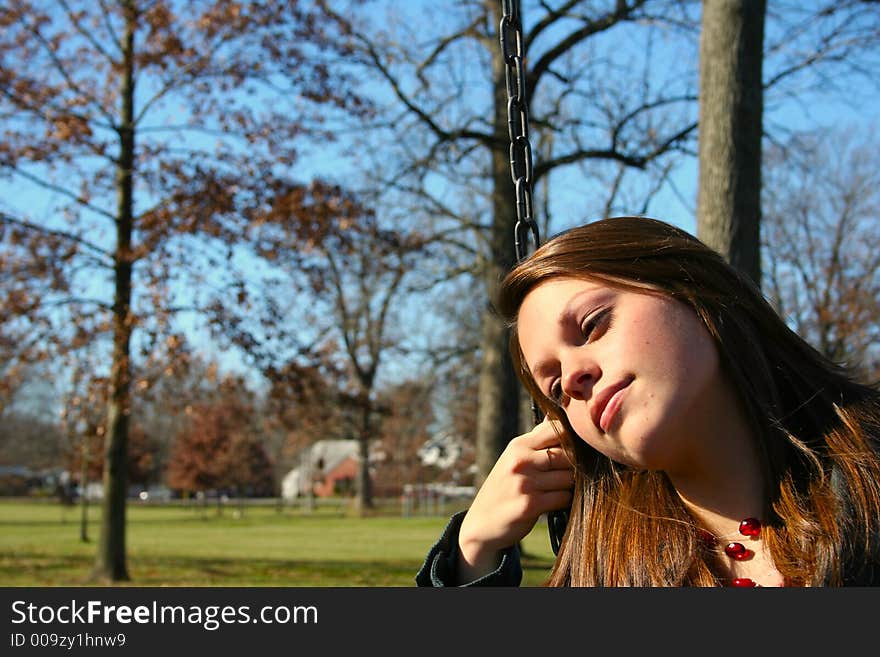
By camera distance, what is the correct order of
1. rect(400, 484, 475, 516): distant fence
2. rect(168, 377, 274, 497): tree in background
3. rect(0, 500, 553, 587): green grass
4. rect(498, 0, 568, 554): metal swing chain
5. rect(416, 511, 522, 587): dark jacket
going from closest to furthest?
rect(416, 511, 522, 587): dark jacket
rect(498, 0, 568, 554): metal swing chain
rect(0, 500, 553, 587): green grass
rect(400, 484, 475, 516): distant fence
rect(168, 377, 274, 497): tree in background

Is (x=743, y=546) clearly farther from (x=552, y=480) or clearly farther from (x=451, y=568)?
(x=451, y=568)

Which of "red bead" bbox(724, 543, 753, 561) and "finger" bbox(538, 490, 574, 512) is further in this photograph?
"finger" bbox(538, 490, 574, 512)

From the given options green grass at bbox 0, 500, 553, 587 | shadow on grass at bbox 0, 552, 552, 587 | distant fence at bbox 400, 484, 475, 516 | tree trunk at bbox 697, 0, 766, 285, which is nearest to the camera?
tree trunk at bbox 697, 0, 766, 285

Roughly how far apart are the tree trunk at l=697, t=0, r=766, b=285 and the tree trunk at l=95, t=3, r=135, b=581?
8.79 m

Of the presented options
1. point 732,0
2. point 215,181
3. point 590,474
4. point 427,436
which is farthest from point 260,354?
point 427,436

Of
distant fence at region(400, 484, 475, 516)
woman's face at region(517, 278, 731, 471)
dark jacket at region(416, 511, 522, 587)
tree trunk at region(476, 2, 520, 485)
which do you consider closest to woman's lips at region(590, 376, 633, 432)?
woman's face at region(517, 278, 731, 471)

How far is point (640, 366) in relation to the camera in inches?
55.7

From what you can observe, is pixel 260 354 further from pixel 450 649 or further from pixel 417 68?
pixel 450 649

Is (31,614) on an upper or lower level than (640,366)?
lower

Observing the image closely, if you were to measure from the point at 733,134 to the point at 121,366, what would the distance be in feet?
30.0

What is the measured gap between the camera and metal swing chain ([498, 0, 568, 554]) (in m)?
2.34

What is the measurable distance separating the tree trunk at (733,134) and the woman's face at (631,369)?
137 inches

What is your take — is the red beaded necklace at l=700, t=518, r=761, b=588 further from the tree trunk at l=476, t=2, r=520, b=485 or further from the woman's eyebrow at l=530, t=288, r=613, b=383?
the tree trunk at l=476, t=2, r=520, b=485

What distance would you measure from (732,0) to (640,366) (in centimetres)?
414
